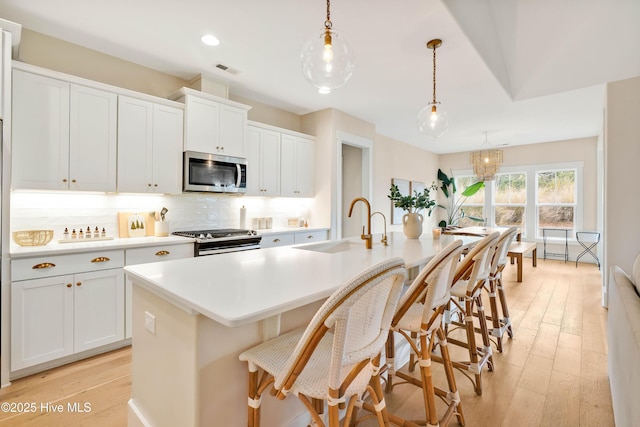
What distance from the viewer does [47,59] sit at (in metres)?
2.73

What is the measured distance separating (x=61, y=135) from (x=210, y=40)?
4.96ft

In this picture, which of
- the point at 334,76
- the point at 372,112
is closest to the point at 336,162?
the point at 372,112

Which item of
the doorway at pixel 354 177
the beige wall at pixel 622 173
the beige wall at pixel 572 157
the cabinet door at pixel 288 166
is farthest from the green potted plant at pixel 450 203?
the cabinet door at pixel 288 166

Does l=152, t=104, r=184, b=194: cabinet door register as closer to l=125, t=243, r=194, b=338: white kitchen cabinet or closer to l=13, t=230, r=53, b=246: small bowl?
l=125, t=243, r=194, b=338: white kitchen cabinet

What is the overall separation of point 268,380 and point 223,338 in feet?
0.83

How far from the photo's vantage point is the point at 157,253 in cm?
283

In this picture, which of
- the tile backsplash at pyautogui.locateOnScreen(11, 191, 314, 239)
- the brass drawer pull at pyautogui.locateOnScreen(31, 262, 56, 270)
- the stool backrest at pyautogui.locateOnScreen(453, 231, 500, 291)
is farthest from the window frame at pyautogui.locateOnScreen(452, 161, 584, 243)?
the brass drawer pull at pyautogui.locateOnScreen(31, 262, 56, 270)

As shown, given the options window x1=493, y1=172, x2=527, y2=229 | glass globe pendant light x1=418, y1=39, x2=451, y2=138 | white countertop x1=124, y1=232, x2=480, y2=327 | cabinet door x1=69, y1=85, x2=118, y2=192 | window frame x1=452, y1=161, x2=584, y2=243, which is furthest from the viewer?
window x1=493, y1=172, x2=527, y2=229

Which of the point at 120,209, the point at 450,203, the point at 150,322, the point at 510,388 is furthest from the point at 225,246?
the point at 450,203

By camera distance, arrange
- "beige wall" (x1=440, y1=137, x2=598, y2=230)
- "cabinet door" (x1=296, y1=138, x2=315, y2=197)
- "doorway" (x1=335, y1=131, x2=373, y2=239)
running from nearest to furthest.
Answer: "cabinet door" (x1=296, y1=138, x2=315, y2=197) → "doorway" (x1=335, y1=131, x2=373, y2=239) → "beige wall" (x1=440, y1=137, x2=598, y2=230)

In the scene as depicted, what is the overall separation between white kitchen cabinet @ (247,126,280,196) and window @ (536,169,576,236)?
6472 millimetres

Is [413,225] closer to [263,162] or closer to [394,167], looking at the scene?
[263,162]

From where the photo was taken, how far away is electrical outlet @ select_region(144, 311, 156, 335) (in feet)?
4.56

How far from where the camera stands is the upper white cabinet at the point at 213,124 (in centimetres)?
332
